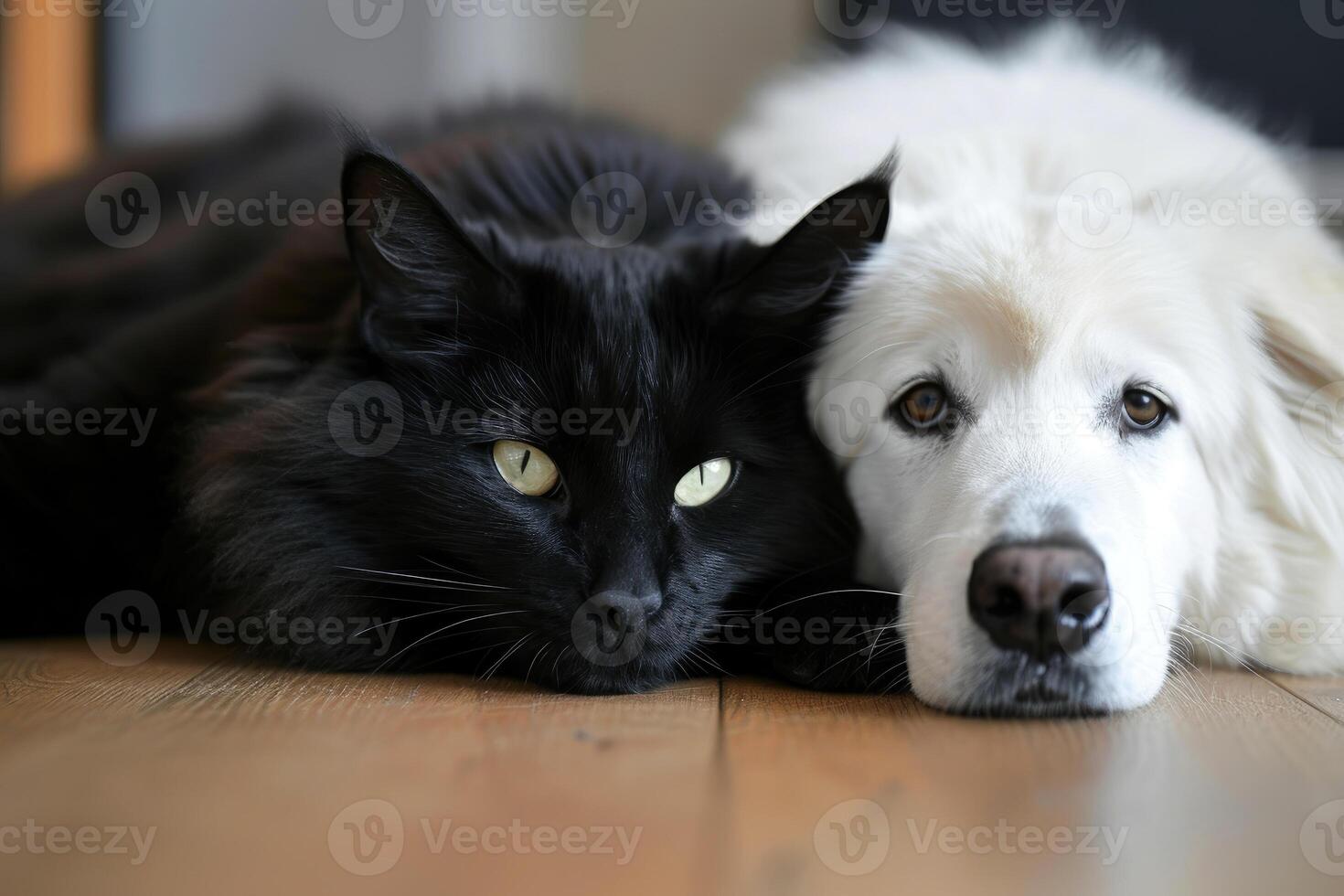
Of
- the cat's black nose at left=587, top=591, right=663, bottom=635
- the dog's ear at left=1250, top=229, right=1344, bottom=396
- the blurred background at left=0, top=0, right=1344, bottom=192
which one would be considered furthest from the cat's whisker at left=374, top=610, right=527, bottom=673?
the blurred background at left=0, top=0, right=1344, bottom=192

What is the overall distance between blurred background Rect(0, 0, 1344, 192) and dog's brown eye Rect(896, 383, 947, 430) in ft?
7.35

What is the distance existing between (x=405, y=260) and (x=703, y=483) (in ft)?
1.62

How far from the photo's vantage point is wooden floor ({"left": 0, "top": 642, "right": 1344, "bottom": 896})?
93 cm

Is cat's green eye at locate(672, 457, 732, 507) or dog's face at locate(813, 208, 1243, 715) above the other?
dog's face at locate(813, 208, 1243, 715)

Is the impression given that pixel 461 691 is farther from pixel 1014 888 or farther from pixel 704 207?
pixel 704 207

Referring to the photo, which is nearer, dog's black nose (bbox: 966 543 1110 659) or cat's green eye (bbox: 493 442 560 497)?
dog's black nose (bbox: 966 543 1110 659)

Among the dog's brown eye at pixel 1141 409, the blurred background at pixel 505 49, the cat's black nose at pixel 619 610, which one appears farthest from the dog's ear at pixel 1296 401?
the blurred background at pixel 505 49

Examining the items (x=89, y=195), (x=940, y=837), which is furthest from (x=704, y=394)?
(x=89, y=195)

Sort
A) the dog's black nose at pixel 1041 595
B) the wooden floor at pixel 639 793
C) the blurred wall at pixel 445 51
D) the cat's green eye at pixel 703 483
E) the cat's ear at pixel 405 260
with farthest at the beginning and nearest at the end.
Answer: the blurred wall at pixel 445 51 → the cat's green eye at pixel 703 483 → the cat's ear at pixel 405 260 → the dog's black nose at pixel 1041 595 → the wooden floor at pixel 639 793

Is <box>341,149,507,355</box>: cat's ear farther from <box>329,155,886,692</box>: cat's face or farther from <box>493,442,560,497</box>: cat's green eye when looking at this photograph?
<box>493,442,560,497</box>: cat's green eye

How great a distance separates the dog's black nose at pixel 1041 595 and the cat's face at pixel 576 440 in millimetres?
360

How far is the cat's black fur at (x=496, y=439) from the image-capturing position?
141cm

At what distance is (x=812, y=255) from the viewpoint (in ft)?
5.15

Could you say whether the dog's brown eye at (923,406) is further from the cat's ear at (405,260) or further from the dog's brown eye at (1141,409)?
the cat's ear at (405,260)
